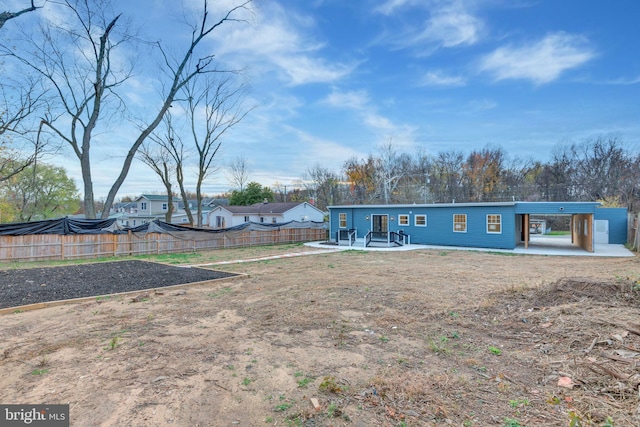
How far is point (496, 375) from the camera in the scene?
314 centimetres

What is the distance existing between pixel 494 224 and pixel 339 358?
1556cm

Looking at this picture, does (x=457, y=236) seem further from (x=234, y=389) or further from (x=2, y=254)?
(x=2, y=254)

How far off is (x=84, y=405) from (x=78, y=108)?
1941cm

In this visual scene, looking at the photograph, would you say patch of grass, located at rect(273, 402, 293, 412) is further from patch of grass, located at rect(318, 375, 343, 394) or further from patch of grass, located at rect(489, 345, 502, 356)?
patch of grass, located at rect(489, 345, 502, 356)

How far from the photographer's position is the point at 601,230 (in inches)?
727

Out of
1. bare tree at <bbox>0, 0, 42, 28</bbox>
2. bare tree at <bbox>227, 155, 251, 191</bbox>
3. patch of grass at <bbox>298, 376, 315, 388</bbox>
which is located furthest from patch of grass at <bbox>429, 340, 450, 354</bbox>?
bare tree at <bbox>227, 155, 251, 191</bbox>

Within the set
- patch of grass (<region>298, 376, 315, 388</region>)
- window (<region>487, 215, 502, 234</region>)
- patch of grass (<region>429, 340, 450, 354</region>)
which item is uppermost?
window (<region>487, 215, 502, 234</region>)

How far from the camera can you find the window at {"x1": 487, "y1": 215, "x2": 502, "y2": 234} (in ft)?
53.2

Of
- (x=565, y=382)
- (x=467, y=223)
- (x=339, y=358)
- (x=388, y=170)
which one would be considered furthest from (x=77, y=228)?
(x=388, y=170)

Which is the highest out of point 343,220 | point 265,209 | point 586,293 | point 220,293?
point 265,209

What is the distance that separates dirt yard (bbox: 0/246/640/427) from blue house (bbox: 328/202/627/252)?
11.1 meters

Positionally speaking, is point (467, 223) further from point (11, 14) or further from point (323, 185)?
point (323, 185)

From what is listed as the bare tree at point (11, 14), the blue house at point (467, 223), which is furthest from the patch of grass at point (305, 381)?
the blue house at point (467, 223)

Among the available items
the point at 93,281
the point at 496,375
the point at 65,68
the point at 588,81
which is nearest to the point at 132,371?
the point at 496,375
